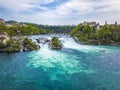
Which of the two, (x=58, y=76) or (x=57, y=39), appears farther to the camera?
(x=57, y=39)

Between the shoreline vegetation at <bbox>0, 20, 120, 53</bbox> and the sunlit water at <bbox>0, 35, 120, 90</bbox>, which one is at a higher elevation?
the shoreline vegetation at <bbox>0, 20, 120, 53</bbox>

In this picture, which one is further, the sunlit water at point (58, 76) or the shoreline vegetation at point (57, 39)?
the shoreline vegetation at point (57, 39)

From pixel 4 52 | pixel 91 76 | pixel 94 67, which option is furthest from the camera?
pixel 4 52

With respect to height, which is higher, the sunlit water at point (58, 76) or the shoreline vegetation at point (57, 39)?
the shoreline vegetation at point (57, 39)

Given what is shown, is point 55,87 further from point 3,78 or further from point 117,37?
point 117,37

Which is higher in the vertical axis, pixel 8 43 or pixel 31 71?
pixel 8 43

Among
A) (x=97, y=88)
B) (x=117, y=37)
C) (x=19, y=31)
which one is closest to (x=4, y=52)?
(x=97, y=88)

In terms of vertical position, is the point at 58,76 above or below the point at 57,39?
below

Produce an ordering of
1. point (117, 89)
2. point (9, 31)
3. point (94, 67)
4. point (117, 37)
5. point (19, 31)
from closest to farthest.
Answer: point (117, 89) → point (94, 67) → point (117, 37) → point (9, 31) → point (19, 31)

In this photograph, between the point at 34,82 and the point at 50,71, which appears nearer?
the point at 34,82

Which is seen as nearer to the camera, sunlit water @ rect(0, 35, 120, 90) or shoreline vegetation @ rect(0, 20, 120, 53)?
sunlit water @ rect(0, 35, 120, 90)
